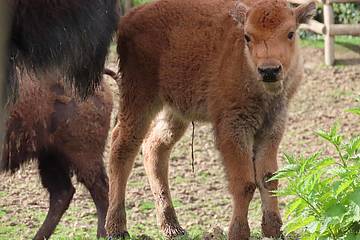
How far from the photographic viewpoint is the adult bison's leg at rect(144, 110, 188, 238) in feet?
22.7

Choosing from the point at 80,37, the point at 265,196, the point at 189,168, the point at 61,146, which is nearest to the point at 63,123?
the point at 61,146

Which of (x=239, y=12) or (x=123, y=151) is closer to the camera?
(x=239, y=12)

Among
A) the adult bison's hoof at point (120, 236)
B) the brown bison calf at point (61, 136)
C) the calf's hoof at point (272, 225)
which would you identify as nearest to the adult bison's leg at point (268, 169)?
the calf's hoof at point (272, 225)

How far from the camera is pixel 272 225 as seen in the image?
19.9ft

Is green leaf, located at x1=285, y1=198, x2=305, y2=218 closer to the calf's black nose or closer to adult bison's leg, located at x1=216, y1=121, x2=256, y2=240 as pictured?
the calf's black nose

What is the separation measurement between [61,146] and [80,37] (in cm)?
383

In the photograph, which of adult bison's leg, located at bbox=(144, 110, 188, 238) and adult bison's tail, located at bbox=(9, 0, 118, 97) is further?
adult bison's leg, located at bbox=(144, 110, 188, 238)

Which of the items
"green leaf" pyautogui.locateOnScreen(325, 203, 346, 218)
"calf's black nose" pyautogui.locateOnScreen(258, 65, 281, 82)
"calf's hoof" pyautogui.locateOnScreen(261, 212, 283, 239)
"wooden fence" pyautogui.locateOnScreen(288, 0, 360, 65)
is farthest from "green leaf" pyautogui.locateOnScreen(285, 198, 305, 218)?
"wooden fence" pyautogui.locateOnScreen(288, 0, 360, 65)

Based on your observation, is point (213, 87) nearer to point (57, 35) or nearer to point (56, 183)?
point (57, 35)

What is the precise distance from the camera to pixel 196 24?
646 centimetres

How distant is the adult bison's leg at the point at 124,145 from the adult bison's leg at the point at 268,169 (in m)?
0.89

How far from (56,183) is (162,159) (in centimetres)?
223

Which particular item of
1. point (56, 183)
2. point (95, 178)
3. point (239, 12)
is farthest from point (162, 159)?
point (56, 183)

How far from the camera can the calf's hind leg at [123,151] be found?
6.54m
